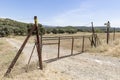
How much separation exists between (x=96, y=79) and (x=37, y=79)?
2332mm


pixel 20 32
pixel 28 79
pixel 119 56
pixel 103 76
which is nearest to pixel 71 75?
pixel 103 76

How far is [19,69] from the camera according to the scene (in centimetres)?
968

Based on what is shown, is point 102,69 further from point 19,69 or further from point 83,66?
point 19,69

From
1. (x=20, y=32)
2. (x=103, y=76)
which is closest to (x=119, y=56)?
(x=103, y=76)

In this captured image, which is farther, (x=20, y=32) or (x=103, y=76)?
(x=20, y=32)

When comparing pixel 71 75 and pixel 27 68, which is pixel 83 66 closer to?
pixel 71 75

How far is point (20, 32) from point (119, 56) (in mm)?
62296

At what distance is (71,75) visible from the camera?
9195 millimetres

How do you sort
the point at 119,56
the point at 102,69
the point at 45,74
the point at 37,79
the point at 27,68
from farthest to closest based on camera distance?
the point at 119,56
the point at 102,69
the point at 27,68
the point at 45,74
the point at 37,79

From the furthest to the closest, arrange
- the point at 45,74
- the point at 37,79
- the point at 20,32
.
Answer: the point at 20,32
the point at 45,74
the point at 37,79

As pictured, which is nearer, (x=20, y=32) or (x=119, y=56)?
(x=119, y=56)

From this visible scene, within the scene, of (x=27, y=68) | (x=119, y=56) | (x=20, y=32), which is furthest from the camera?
(x=20, y=32)

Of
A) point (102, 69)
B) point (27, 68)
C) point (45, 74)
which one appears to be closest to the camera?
point (45, 74)

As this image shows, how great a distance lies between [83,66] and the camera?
446 inches
